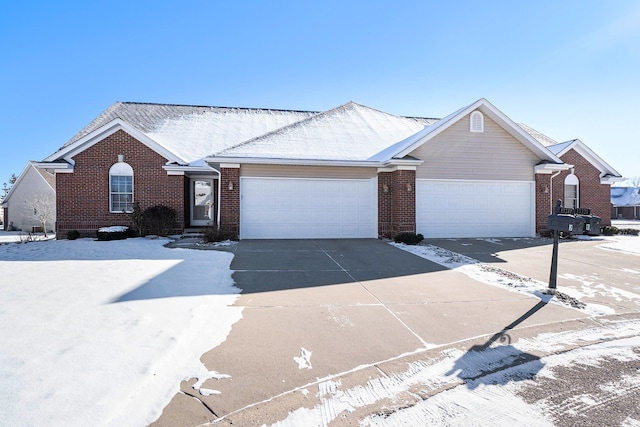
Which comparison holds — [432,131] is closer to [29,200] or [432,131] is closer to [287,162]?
[287,162]

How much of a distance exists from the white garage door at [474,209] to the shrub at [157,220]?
32.0 feet

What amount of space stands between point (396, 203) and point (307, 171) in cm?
348

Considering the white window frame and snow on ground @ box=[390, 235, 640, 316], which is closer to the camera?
snow on ground @ box=[390, 235, 640, 316]

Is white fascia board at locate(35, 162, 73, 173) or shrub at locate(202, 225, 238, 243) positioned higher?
white fascia board at locate(35, 162, 73, 173)

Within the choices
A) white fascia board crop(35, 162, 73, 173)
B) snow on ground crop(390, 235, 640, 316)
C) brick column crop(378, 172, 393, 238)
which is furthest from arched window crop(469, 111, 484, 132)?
white fascia board crop(35, 162, 73, 173)

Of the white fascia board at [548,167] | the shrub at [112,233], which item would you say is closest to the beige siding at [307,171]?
the shrub at [112,233]

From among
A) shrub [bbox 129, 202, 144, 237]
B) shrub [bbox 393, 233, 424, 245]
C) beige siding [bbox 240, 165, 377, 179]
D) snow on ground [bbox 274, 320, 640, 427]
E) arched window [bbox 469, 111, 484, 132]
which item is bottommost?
snow on ground [bbox 274, 320, 640, 427]

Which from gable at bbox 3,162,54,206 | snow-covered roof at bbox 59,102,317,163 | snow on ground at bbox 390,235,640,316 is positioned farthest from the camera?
Result: gable at bbox 3,162,54,206

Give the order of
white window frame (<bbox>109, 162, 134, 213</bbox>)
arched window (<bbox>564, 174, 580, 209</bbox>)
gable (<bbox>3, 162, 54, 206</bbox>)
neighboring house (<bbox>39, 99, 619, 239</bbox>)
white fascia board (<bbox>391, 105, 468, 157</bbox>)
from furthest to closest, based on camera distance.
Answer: gable (<bbox>3, 162, 54, 206</bbox>), arched window (<bbox>564, 174, 580, 209</bbox>), white window frame (<bbox>109, 162, 134, 213</bbox>), neighboring house (<bbox>39, 99, 619, 239</bbox>), white fascia board (<bbox>391, 105, 468, 157</bbox>)

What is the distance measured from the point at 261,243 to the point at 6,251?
705 centimetres

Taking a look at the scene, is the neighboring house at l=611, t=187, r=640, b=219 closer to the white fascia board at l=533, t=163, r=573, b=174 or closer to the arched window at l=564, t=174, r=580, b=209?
the arched window at l=564, t=174, r=580, b=209

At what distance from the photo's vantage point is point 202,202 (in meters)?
16.7

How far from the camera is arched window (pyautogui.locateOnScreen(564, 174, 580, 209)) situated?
1695 centimetres

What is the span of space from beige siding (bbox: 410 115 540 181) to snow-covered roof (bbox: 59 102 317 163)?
27.4 ft
